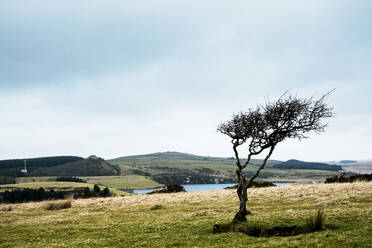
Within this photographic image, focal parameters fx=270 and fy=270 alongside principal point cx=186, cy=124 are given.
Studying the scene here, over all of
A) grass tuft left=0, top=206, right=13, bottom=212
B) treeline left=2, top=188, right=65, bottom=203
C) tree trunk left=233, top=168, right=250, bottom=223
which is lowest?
treeline left=2, top=188, right=65, bottom=203

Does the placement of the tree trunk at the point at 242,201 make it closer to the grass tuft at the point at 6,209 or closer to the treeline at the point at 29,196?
the grass tuft at the point at 6,209

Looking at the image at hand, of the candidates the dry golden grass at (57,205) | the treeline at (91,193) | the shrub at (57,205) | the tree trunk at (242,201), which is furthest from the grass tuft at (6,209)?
the tree trunk at (242,201)

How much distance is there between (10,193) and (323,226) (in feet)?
474

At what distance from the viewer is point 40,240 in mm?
16938

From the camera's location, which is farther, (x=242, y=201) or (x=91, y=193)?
(x=91, y=193)

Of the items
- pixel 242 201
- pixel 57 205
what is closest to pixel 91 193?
pixel 57 205

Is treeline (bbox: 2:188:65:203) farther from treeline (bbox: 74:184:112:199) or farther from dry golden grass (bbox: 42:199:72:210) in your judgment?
dry golden grass (bbox: 42:199:72:210)

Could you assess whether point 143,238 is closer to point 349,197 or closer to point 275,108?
point 275,108

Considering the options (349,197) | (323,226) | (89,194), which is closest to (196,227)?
(323,226)

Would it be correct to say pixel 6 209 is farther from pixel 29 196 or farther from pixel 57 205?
pixel 29 196

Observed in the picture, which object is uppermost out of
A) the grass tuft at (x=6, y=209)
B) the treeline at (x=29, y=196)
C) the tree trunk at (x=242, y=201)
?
the tree trunk at (x=242, y=201)

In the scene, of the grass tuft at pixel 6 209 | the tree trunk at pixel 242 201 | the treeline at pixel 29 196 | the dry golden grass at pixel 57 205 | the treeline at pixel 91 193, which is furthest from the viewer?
the treeline at pixel 29 196

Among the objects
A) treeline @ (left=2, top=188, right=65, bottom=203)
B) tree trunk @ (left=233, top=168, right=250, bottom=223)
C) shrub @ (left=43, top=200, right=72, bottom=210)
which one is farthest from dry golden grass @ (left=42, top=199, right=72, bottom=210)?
treeline @ (left=2, top=188, right=65, bottom=203)

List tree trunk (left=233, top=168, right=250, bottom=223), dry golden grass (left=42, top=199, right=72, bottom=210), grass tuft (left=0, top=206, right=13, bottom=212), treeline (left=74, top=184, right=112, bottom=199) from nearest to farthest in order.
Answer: tree trunk (left=233, top=168, right=250, bottom=223)
dry golden grass (left=42, top=199, right=72, bottom=210)
grass tuft (left=0, top=206, right=13, bottom=212)
treeline (left=74, top=184, right=112, bottom=199)
